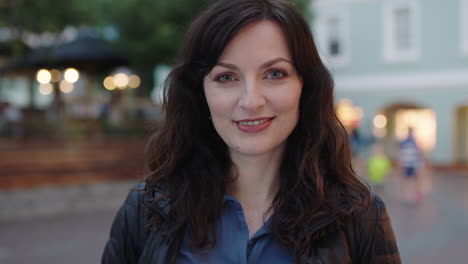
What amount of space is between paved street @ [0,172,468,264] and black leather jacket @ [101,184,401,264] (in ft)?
16.8

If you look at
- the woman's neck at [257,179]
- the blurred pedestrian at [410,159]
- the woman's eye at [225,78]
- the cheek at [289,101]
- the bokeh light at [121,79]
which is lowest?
the blurred pedestrian at [410,159]

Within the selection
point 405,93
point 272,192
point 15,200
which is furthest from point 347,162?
point 405,93

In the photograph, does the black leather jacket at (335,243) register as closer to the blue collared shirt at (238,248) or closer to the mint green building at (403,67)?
the blue collared shirt at (238,248)

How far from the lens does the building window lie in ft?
66.8

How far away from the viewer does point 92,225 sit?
922cm

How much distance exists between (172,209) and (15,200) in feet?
30.2

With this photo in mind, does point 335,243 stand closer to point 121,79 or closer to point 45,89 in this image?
point 121,79

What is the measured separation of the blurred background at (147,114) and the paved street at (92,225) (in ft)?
0.08

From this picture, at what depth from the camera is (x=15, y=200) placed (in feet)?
32.7

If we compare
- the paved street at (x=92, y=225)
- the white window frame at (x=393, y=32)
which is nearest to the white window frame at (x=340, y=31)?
the white window frame at (x=393, y=32)

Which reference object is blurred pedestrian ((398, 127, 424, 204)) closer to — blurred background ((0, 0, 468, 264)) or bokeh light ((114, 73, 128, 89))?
blurred background ((0, 0, 468, 264))

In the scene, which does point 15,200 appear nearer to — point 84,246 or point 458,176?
point 84,246

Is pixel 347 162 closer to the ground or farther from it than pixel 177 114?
closer to the ground

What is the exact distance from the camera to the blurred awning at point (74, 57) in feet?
40.4
